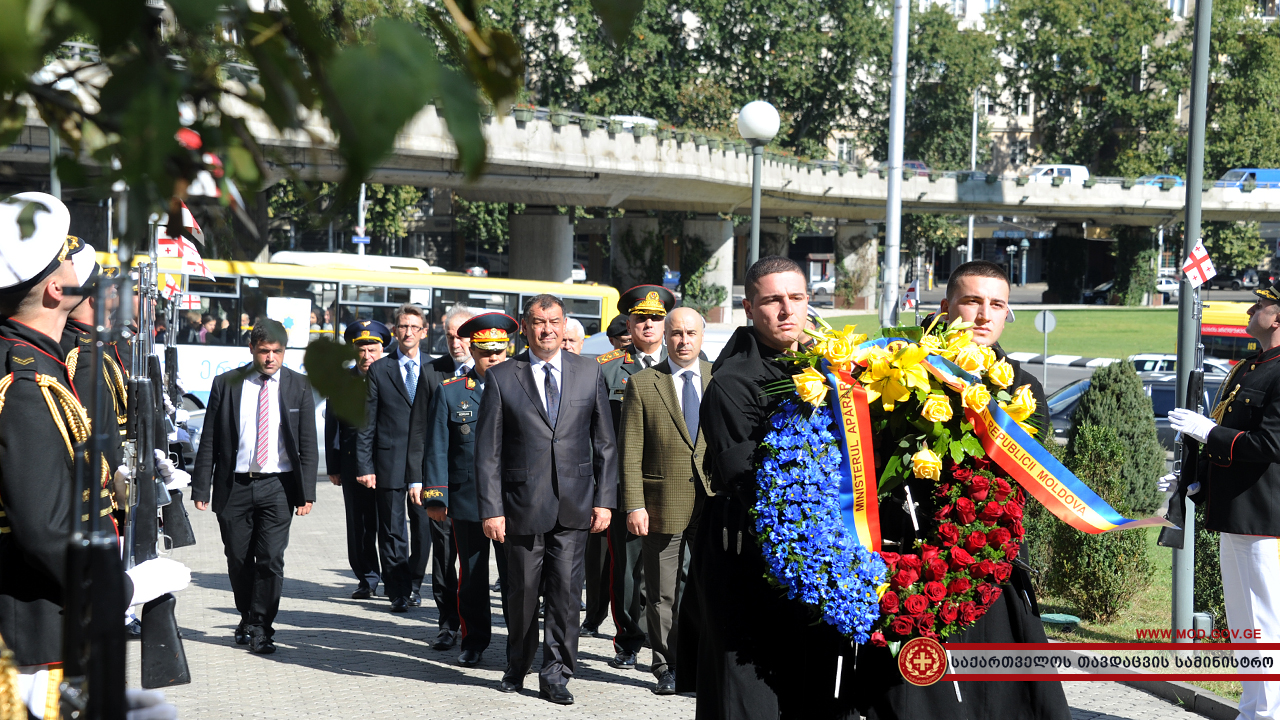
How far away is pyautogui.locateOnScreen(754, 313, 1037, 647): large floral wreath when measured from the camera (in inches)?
152

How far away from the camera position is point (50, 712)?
9.55 feet

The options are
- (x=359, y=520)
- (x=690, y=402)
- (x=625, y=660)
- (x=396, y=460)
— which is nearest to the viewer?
(x=690, y=402)

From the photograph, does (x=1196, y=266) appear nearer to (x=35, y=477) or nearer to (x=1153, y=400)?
(x=35, y=477)

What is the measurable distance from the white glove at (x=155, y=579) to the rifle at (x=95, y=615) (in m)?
1.13

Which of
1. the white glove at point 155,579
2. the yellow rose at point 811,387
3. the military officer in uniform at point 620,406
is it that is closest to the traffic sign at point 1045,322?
the military officer in uniform at point 620,406

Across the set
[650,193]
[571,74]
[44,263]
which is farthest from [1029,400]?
[571,74]

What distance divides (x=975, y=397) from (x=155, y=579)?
101 inches

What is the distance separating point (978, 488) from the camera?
3980mm

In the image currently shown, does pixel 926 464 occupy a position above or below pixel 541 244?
below

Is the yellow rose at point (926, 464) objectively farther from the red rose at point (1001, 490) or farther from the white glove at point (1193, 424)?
the white glove at point (1193, 424)

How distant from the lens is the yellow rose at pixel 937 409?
3875 mm

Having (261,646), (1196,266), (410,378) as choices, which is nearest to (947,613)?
(1196,266)

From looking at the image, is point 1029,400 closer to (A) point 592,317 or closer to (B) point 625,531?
(B) point 625,531

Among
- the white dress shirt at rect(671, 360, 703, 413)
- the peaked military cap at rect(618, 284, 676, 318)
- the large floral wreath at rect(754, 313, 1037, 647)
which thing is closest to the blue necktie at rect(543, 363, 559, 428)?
the white dress shirt at rect(671, 360, 703, 413)
